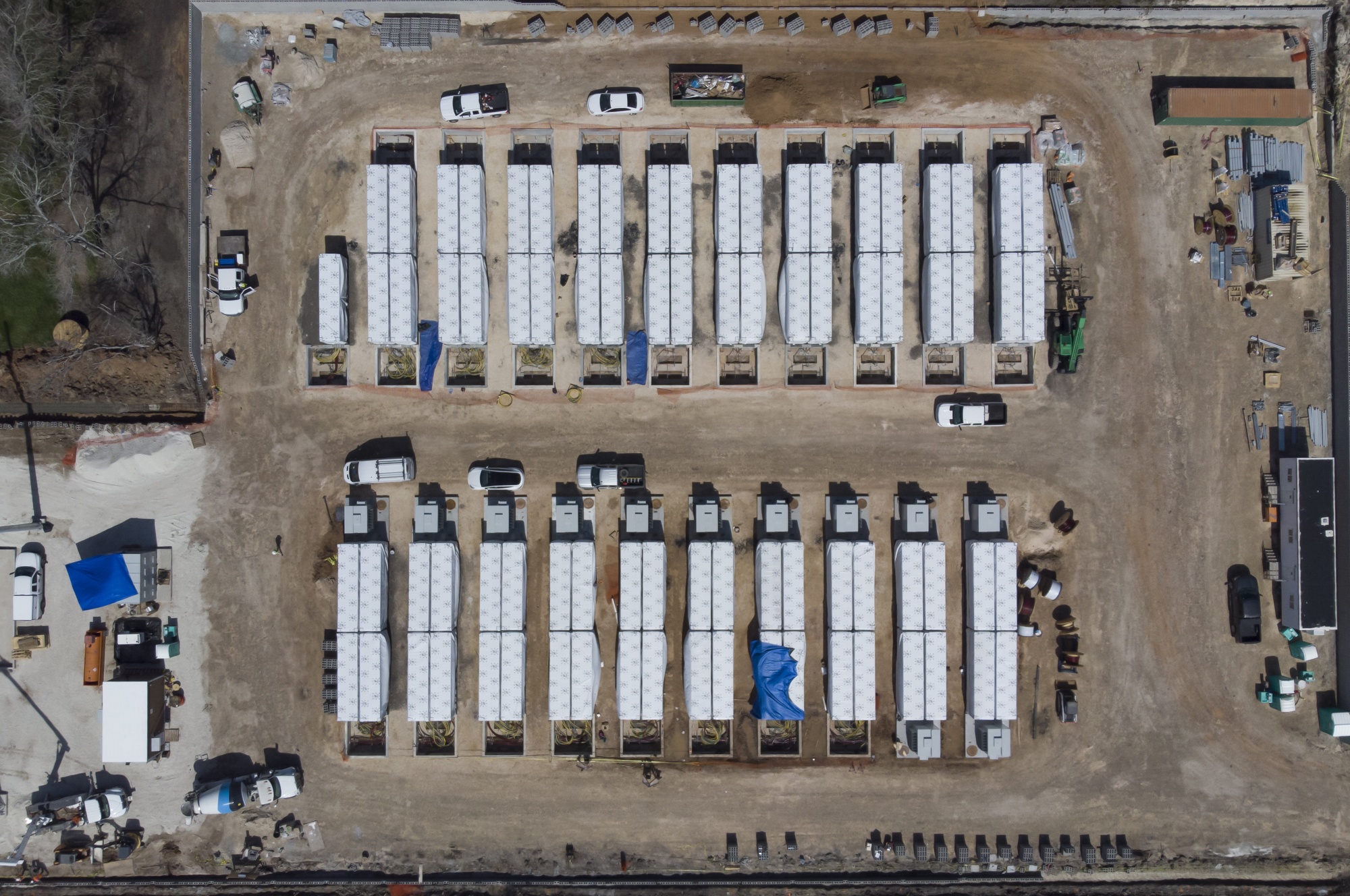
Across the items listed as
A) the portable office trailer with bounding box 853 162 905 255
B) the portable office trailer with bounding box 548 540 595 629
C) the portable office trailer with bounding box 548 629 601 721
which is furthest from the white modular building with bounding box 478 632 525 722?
the portable office trailer with bounding box 853 162 905 255

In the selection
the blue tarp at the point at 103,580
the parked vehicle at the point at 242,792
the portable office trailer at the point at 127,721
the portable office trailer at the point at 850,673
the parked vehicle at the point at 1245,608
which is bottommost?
the parked vehicle at the point at 242,792

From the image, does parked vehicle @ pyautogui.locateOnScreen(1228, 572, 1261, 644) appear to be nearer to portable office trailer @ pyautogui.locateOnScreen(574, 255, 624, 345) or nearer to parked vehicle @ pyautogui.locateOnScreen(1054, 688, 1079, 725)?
parked vehicle @ pyautogui.locateOnScreen(1054, 688, 1079, 725)

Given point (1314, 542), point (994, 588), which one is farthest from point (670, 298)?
point (1314, 542)

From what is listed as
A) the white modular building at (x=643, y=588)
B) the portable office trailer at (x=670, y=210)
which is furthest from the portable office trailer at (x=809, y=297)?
the white modular building at (x=643, y=588)

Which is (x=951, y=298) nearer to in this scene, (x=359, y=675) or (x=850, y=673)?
Answer: (x=850, y=673)

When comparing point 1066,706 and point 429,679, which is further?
point 1066,706

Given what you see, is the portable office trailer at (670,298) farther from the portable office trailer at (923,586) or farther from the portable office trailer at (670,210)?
the portable office trailer at (923,586)
